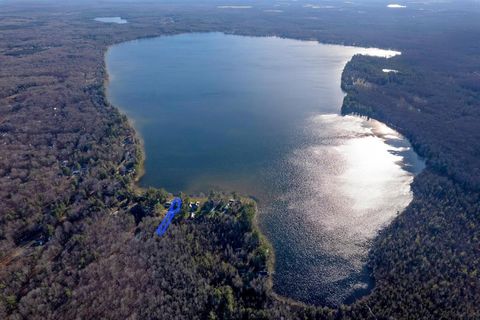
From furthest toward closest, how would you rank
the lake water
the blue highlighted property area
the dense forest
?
the blue highlighted property area, the lake water, the dense forest

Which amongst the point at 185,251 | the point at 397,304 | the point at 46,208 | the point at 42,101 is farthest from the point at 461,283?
the point at 42,101

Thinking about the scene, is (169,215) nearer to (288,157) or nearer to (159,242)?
(159,242)

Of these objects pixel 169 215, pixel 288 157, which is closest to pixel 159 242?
pixel 169 215

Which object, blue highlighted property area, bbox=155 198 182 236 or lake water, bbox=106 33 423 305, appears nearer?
lake water, bbox=106 33 423 305

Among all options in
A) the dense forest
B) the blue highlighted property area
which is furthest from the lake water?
the blue highlighted property area

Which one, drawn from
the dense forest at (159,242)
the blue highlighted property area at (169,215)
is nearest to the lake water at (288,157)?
the dense forest at (159,242)

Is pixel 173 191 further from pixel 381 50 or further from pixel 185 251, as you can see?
pixel 381 50

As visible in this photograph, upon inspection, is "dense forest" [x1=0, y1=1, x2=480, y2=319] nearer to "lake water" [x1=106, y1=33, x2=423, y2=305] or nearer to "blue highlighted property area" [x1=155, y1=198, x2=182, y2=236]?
"blue highlighted property area" [x1=155, y1=198, x2=182, y2=236]

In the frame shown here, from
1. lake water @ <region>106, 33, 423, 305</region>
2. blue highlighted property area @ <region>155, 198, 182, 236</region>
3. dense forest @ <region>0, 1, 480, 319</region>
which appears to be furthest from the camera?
blue highlighted property area @ <region>155, 198, 182, 236</region>

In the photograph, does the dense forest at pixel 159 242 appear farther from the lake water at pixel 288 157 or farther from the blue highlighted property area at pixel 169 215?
the lake water at pixel 288 157
